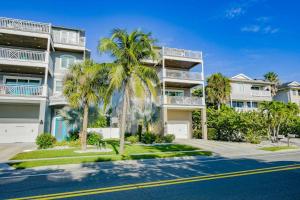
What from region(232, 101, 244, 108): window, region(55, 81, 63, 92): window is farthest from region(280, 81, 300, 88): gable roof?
region(55, 81, 63, 92): window

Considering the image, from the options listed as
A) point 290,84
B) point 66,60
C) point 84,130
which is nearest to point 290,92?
point 290,84

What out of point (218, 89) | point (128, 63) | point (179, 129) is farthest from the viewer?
point (218, 89)

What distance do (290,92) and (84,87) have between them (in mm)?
40662

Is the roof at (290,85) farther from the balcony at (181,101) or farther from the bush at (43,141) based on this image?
the bush at (43,141)

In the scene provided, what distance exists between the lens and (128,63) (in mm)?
14617

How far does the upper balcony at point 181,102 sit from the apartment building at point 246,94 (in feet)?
38.5

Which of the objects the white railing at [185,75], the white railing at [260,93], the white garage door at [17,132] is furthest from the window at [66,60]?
the white railing at [260,93]

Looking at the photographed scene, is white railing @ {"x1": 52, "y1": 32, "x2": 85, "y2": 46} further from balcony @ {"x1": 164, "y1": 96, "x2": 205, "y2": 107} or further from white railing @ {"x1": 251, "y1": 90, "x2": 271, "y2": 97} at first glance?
white railing @ {"x1": 251, "y1": 90, "x2": 271, "y2": 97}

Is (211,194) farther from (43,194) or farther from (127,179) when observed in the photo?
(43,194)

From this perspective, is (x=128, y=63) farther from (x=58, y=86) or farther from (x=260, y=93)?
(x=260, y=93)

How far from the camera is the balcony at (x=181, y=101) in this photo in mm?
25072

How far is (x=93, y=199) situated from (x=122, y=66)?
10.3 metres

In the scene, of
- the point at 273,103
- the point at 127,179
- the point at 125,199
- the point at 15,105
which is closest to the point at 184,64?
the point at 273,103

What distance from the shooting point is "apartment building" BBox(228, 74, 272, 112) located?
3575 centimetres
